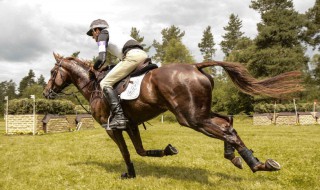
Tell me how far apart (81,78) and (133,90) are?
2316 millimetres

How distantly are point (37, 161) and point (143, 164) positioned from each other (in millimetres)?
3763

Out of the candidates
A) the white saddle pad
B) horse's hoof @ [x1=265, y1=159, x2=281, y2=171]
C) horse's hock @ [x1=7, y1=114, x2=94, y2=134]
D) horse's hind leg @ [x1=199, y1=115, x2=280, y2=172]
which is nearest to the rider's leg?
the white saddle pad

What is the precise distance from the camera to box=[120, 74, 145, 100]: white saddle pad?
22.1ft

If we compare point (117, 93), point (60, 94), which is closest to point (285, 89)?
point (117, 93)

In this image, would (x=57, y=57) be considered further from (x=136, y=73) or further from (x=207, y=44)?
(x=207, y=44)

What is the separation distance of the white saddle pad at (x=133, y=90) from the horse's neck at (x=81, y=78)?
170 cm

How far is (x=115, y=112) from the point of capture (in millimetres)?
6832

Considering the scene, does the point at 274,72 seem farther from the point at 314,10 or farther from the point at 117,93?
the point at 117,93

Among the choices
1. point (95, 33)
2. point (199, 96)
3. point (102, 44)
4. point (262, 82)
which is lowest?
point (199, 96)

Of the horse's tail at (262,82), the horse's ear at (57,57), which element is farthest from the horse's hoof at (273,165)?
the horse's ear at (57,57)

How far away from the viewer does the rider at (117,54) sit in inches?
270

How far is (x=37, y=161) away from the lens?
1029cm

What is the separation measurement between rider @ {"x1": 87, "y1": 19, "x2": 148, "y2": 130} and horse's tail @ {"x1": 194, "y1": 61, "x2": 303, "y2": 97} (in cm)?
158

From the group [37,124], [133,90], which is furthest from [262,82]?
[37,124]
